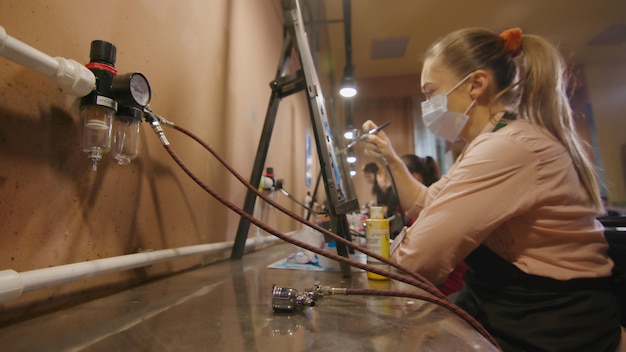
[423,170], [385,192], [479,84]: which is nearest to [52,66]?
[479,84]

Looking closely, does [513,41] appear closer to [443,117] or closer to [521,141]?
[443,117]

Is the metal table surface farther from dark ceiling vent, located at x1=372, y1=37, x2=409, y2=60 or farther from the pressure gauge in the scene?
dark ceiling vent, located at x1=372, y1=37, x2=409, y2=60

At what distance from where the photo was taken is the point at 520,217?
63cm

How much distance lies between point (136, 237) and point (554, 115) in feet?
3.58

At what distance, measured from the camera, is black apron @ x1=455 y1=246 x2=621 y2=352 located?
0.52 meters

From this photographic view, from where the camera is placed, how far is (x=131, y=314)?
0.42m

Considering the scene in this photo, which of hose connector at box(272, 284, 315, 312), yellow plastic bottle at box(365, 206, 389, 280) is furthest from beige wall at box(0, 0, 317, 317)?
yellow plastic bottle at box(365, 206, 389, 280)

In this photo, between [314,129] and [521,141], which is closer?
[521,141]

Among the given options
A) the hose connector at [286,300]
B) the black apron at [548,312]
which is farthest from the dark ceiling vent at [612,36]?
the hose connector at [286,300]

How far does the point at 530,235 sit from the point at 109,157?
36.5 inches

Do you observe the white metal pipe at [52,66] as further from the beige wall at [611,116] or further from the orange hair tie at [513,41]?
the beige wall at [611,116]

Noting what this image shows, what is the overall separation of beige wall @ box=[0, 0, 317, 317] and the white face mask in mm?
744

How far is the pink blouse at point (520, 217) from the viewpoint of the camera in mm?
593

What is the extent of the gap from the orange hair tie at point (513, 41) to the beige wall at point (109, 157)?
3.20ft
